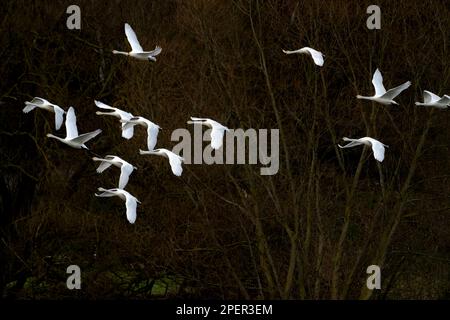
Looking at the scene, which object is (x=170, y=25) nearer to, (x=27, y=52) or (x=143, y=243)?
(x=27, y=52)

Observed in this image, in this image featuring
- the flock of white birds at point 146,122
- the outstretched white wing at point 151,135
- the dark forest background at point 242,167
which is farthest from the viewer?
the dark forest background at point 242,167

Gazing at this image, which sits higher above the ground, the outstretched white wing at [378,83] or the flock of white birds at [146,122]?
the outstretched white wing at [378,83]

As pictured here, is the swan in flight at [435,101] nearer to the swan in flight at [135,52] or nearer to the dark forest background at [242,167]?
the dark forest background at [242,167]

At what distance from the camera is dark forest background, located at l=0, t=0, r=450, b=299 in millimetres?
20672

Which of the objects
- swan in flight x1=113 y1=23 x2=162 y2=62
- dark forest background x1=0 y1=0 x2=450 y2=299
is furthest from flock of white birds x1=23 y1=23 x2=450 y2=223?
dark forest background x1=0 y1=0 x2=450 y2=299

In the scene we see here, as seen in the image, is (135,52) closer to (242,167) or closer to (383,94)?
(383,94)

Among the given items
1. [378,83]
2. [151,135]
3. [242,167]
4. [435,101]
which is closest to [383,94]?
[378,83]

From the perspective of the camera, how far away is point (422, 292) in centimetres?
2186

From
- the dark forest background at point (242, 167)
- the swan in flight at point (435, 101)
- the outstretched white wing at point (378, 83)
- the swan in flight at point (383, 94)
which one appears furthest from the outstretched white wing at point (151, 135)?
the swan in flight at point (435, 101)

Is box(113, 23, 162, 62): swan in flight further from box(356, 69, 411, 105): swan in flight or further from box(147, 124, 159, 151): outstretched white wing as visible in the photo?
box(356, 69, 411, 105): swan in flight

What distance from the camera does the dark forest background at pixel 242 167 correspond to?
2067 centimetres

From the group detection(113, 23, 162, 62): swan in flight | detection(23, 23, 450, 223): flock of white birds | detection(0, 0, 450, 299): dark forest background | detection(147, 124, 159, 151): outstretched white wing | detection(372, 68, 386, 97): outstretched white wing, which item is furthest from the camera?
detection(0, 0, 450, 299): dark forest background

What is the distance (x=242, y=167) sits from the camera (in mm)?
21375
